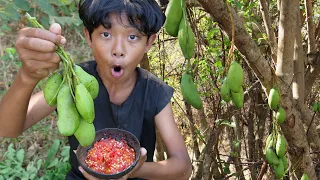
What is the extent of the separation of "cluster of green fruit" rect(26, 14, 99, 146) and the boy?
0.28 ft

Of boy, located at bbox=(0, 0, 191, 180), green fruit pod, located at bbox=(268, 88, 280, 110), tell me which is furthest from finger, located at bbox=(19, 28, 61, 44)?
green fruit pod, located at bbox=(268, 88, 280, 110)

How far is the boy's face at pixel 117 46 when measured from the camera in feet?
4.35

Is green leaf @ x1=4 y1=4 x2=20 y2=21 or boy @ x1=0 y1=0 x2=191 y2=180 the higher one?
green leaf @ x1=4 y1=4 x2=20 y2=21

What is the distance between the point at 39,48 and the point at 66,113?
0.18 metres

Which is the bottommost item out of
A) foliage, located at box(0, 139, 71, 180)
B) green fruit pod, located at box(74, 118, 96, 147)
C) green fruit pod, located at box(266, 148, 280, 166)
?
foliage, located at box(0, 139, 71, 180)

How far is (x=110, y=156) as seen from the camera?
1.35 metres

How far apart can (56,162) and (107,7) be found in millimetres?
1760

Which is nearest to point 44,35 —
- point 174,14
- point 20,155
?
point 174,14

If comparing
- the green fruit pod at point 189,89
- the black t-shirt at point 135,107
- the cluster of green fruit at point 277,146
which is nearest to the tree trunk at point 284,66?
the cluster of green fruit at point 277,146

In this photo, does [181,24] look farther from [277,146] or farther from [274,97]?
[277,146]

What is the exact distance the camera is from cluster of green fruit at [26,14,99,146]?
2.77ft

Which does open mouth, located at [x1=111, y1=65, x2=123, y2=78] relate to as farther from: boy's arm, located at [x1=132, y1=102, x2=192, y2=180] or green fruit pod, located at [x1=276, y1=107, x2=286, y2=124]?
Answer: green fruit pod, located at [x1=276, y1=107, x2=286, y2=124]

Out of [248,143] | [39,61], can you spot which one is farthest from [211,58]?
[39,61]

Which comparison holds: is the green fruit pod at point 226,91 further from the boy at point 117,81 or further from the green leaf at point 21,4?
the green leaf at point 21,4
